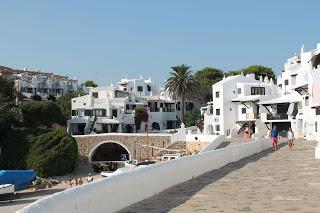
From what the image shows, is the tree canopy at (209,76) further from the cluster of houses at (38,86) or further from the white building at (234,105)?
the white building at (234,105)

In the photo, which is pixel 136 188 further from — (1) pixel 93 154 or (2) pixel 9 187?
(1) pixel 93 154

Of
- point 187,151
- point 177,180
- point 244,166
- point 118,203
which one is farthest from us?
point 187,151

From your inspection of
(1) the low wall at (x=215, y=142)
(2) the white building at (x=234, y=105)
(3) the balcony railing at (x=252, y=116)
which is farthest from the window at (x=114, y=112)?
(1) the low wall at (x=215, y=142)

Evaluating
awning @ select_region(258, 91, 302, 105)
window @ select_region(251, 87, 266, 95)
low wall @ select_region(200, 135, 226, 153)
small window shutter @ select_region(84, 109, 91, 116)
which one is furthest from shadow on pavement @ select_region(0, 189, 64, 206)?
window @ select_region(251, 87, 266, 95)

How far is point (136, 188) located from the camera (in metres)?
11.5

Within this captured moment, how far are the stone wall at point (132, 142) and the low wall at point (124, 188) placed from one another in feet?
134

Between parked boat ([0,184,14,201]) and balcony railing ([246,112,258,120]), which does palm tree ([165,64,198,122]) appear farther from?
parked boat ([0,184,14,201])

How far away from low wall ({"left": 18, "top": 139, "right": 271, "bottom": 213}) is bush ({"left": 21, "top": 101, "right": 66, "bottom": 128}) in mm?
53880

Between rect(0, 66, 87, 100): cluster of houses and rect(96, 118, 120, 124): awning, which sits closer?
rect(96, 118, 120, 124): awning

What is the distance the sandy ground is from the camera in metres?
35.9

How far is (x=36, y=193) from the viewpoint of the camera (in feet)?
146

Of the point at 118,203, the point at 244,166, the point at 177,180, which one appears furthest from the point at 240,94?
the point at 118,203

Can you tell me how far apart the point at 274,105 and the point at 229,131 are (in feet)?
27.8

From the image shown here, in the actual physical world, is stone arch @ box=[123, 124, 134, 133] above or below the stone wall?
above
